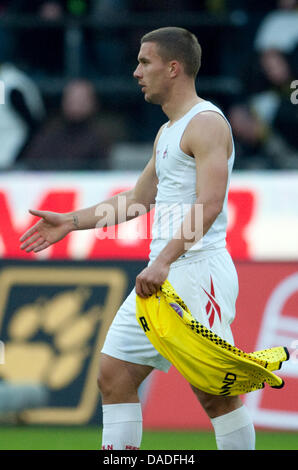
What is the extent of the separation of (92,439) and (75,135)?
309 centimetres

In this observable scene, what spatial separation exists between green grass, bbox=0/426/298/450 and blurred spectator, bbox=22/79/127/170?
251cm

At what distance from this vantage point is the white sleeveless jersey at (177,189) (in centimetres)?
429

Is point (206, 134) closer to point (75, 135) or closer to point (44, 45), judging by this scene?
point (75, 135)

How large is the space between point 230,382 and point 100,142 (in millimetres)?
4582

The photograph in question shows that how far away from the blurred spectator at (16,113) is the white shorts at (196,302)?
446 centimetres

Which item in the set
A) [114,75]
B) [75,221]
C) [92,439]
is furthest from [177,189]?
[114,75]

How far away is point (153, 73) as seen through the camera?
14.3ft

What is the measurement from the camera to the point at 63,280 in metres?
7.21

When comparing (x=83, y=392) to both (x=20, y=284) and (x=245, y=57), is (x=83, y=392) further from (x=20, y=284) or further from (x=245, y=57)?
(x=245, y=57)

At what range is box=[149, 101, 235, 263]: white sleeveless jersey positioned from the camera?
429cm

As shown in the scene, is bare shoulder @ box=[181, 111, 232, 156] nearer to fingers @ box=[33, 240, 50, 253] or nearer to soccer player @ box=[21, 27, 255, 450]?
soccer player @ box=[21, 27, 255, 450]

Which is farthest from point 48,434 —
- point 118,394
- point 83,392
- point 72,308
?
point 118,394

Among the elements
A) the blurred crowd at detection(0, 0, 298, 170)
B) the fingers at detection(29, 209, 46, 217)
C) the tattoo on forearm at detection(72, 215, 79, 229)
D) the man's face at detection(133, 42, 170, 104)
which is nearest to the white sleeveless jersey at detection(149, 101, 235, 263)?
the man's face at detection(133, 42, 170, 104)

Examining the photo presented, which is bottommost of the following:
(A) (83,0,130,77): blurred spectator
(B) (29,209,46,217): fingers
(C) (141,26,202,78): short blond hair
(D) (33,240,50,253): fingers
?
(D) (33,240,50,253): fingers
